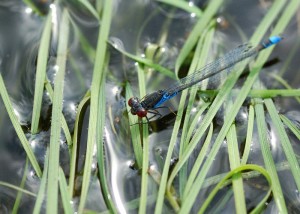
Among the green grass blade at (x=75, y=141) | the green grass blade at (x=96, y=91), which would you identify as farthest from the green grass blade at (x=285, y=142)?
the green grass blade at (x=75, y=141)

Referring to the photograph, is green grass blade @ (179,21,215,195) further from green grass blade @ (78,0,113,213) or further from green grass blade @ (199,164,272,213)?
green grass blade @ (78,0,113,213)

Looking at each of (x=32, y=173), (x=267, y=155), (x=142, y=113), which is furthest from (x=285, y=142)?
(x=32, y=173)

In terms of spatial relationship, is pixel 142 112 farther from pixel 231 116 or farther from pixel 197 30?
pixel 197 30

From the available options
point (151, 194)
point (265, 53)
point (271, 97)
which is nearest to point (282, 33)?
point (265, 53)

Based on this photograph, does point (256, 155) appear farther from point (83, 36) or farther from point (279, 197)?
point (83, 36)

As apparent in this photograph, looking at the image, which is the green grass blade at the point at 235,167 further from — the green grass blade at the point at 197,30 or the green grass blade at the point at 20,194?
the green grass blade at the point at 20,194
